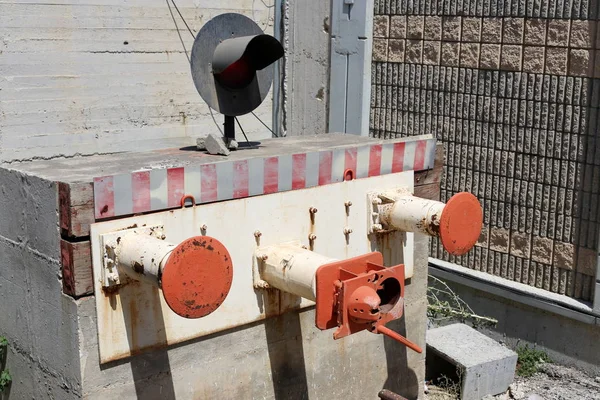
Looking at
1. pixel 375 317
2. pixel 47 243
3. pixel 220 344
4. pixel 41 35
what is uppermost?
pixel 41 35

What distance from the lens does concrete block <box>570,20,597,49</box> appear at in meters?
6.68

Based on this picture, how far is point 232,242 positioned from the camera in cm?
466

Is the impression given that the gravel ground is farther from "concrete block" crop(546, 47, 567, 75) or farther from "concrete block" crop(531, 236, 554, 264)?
"concrete block" crop(546, 47, 567, 75)

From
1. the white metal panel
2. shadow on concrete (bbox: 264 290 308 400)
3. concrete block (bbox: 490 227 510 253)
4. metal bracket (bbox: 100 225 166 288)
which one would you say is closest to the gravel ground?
concrete block (bbox: 490 227 510 253)

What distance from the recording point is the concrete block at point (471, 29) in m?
7.43

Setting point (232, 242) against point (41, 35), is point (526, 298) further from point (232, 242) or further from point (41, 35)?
point (41, 35)

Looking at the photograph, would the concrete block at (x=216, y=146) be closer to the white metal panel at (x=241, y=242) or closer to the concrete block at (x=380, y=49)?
the white metal panel at (x=241, y=242)

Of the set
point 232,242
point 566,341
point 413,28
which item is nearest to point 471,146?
point 413,28

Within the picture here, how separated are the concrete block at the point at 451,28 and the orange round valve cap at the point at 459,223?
10.2 feet

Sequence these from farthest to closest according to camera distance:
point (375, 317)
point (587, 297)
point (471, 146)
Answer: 1. point (471, 146)
2. point (587, 297)
3. point (375, 317)

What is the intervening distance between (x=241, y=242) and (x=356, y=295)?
837mm

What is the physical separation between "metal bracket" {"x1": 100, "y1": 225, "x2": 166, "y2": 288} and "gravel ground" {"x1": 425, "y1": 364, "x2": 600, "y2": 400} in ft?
10.9

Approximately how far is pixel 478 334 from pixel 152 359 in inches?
142

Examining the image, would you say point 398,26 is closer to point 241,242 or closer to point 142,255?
point 241,242
